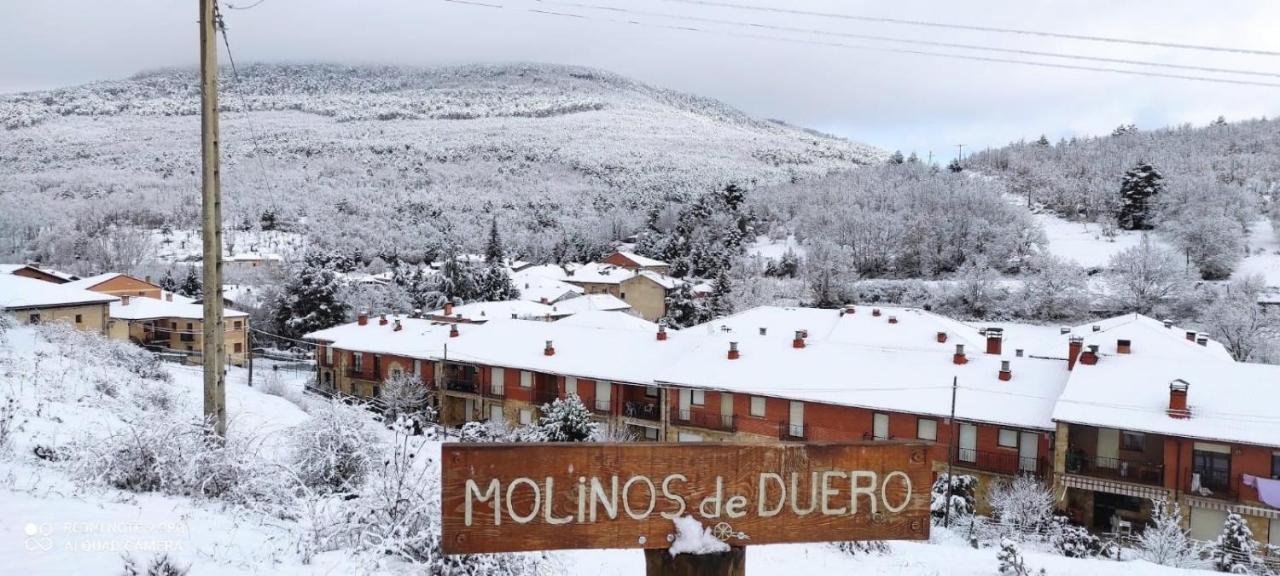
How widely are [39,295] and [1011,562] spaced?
41.0 m

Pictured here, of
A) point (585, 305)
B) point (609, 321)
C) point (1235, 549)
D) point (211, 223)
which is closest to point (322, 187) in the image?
point (585, 305)

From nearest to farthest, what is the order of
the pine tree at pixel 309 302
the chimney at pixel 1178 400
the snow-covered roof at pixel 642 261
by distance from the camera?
the chimney at pixel 1178 400
the pine tree at pixel 309 302
the snow-covered roof at pixel 642 261

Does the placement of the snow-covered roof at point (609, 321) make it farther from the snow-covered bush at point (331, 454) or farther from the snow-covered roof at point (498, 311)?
the snow-covered bush at point (331, 454)

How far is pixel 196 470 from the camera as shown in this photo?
23.9 feet

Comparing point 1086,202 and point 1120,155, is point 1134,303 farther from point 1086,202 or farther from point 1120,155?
point 1120,155

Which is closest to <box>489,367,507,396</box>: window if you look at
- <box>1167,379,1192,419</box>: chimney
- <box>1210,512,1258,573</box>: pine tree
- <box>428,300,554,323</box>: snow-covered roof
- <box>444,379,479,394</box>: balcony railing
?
<box>444,379,479,394</box>: balcony railing

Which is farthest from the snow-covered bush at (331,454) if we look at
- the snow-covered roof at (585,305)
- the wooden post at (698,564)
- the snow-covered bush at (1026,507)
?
the snow-covered roof at (585,305)

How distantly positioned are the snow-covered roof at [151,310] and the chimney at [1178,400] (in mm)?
48014

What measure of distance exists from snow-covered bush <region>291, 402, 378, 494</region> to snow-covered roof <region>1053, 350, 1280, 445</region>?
20.2m

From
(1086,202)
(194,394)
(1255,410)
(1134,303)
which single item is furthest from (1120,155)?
(194,394)

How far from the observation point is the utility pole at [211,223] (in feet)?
29.0

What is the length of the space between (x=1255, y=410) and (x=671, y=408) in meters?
18.4

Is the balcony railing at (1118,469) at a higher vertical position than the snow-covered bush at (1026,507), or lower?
higher

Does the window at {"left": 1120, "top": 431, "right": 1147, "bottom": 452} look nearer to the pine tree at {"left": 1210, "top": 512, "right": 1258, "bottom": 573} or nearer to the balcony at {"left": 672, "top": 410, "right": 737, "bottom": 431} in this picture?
the pine tree at {"left": 1210, "top": 512, "right": 1258, "bottom": 573}
